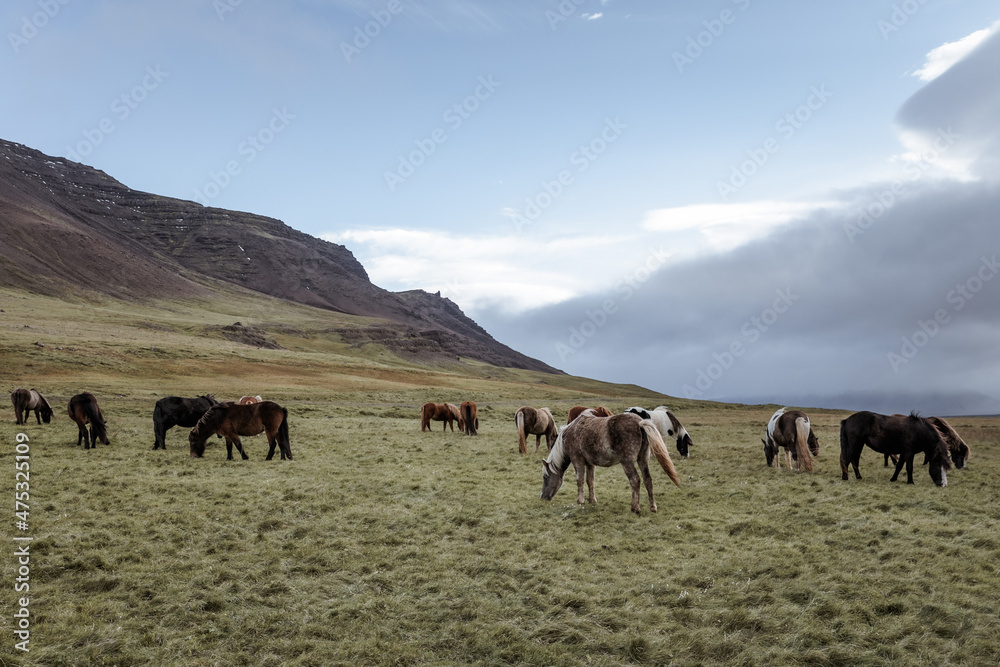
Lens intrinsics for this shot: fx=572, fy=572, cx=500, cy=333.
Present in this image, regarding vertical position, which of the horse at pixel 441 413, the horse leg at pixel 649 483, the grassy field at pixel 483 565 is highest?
the horse at pixel 441 413

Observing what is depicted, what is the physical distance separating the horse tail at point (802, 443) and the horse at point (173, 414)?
18.5 m

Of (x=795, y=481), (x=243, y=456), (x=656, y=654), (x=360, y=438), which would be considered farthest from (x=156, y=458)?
(x=795, y=481)

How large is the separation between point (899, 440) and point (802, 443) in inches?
90.7

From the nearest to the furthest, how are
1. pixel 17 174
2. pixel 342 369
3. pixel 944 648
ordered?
1. pixel 944 648
2. pixel 342 369
3. pixel 17 174

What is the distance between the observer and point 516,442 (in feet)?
78.1

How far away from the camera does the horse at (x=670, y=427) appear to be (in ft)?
65.8

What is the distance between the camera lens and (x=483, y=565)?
28.0 ft

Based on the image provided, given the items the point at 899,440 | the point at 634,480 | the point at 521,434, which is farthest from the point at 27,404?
the point at 899,440

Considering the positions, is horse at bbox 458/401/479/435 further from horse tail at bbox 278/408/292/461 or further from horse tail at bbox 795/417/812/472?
horse tail at bbox 795/417/812/472

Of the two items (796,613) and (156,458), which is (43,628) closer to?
(796,613)

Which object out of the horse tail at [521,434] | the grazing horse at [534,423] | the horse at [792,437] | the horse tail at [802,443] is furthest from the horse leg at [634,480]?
the grazing horse at [534,423]

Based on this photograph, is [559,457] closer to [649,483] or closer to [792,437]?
[649,483]

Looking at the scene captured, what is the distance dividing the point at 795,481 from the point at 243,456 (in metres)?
15.4

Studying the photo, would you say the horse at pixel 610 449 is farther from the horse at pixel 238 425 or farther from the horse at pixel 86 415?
the horse at pixel 86 415
